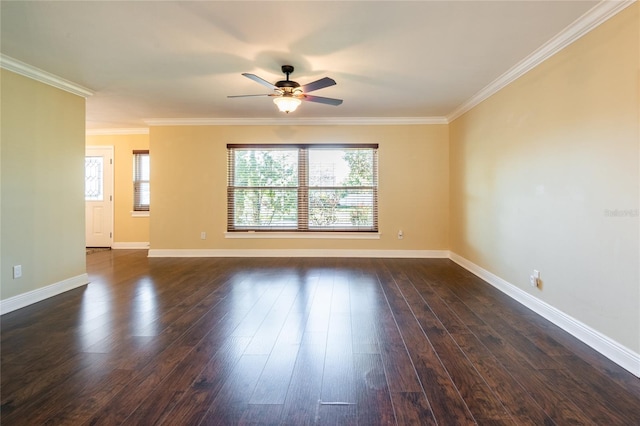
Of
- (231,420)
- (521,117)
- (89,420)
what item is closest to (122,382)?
(89,420)

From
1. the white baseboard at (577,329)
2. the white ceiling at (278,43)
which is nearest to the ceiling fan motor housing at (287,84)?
the white ceiling at (278,43)

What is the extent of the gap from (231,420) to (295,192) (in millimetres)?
4348

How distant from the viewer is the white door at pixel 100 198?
A: 6477mm

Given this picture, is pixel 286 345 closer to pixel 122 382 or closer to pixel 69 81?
pixel 122 382

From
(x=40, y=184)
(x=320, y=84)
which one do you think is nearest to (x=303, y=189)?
(x=320, y=84)

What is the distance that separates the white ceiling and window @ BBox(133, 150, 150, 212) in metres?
2.41

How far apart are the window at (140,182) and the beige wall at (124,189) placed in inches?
3.4

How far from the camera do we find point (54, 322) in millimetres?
2732

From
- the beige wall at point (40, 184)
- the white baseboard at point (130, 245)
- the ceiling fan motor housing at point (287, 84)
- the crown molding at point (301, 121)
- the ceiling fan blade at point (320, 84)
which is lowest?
the white baseboard at point (130, 245)

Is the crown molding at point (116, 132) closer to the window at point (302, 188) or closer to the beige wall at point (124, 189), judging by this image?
the beige wall at point (124, 189)

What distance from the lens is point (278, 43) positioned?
272 cm

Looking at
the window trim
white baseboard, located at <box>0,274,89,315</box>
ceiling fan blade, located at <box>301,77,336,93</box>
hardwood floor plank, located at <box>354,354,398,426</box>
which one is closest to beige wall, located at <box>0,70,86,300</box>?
white baseboard, located at <box>0,274,89,315</box>

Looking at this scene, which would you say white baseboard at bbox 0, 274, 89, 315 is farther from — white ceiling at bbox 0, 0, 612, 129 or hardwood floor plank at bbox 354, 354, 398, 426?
hardwood floor plank at bbox 354, 354, 398, 426

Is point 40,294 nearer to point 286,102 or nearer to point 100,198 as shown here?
point 286,102
